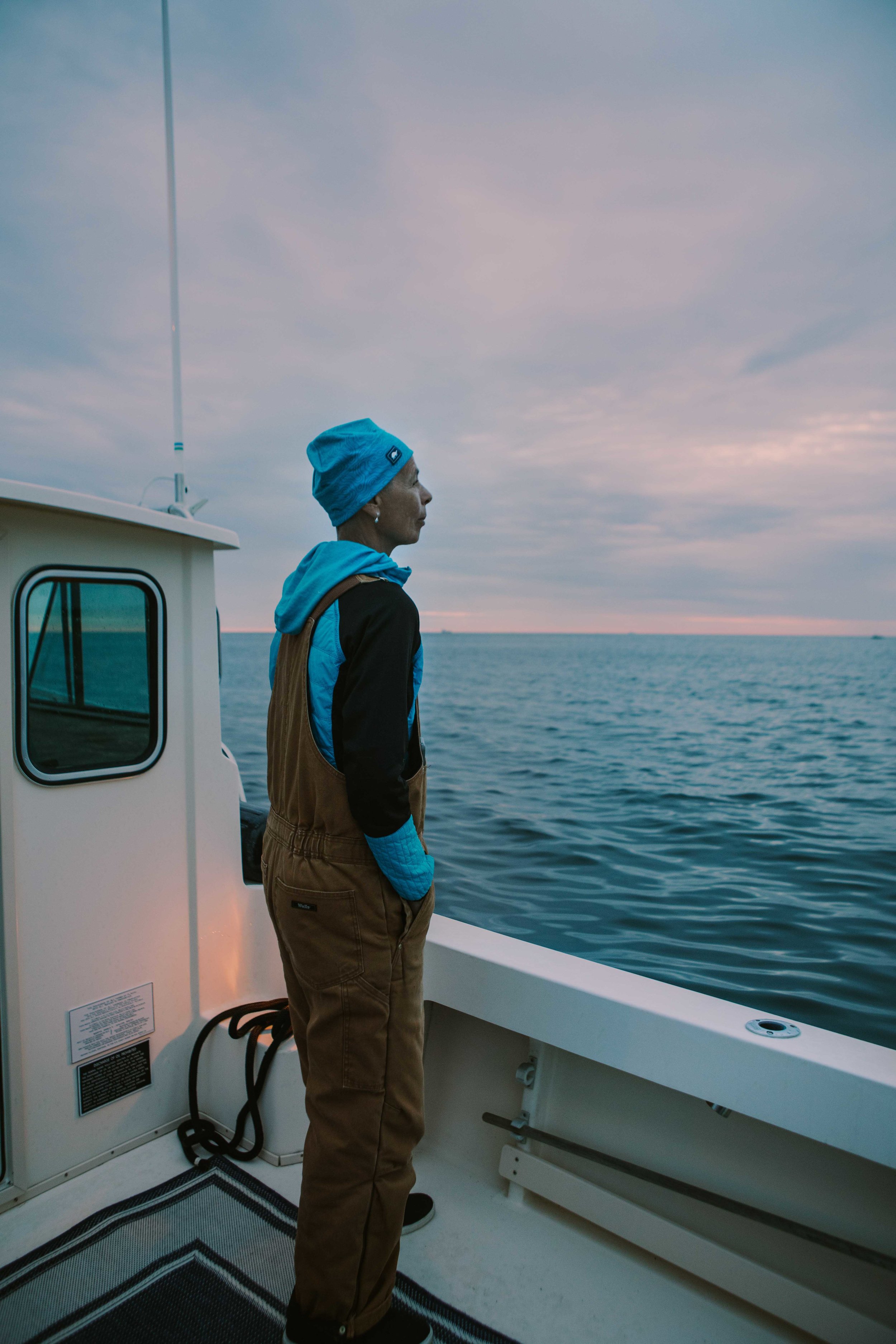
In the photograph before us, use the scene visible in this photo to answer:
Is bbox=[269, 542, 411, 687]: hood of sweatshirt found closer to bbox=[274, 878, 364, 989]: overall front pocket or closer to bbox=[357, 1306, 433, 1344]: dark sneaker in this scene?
bbox=[274, 878, 364, 989]: overall front pocket

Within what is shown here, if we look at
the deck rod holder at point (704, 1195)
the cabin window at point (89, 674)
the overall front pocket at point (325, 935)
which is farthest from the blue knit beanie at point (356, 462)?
the deck rod holder at point (704, 1195)

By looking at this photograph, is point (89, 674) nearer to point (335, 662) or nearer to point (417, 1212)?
point (335, 662)

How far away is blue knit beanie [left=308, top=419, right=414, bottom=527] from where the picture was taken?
148cm

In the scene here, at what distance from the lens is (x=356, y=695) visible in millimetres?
1286

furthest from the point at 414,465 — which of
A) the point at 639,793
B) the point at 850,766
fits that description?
the point at 850,766

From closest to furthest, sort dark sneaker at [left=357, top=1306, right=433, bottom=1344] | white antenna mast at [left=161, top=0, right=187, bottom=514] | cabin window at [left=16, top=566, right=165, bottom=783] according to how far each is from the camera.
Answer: dark sneaker at [left=357, top=1306, right=433, bottom=1344] → cabin window at [left=16, top=566, right=165, bottom=783] → white antenna mast at [left=161, top=0, right=187, bottom=514]

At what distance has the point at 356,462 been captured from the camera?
4.87 feet

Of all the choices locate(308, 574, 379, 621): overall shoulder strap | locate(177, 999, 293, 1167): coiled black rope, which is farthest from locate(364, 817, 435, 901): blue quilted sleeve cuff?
locate(177, 999, 293, 1167): coiled black rope

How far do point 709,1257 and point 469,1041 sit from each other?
852 mm

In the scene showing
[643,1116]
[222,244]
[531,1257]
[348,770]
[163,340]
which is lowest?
[531,1257]

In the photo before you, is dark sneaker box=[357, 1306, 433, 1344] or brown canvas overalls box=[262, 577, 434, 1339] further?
dark sneaker box=[357, 1306, 433, 1344]

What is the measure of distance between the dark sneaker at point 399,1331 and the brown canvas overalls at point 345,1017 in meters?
0.04

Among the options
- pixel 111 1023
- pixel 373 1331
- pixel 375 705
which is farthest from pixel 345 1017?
pixel 111 1023

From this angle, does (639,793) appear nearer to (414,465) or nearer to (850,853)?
(850,853)
